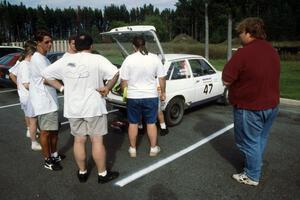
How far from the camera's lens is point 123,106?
666 cm

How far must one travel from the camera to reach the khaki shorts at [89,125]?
398cm

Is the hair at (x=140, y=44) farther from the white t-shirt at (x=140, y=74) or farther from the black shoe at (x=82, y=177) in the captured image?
the black shoe at (x=82, y=177)

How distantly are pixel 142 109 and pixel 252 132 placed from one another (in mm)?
1723

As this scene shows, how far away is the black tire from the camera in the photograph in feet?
21.8

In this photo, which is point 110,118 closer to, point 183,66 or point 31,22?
point 183,66

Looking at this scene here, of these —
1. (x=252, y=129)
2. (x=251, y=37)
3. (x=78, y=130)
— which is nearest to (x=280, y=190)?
(x=252, y=129)

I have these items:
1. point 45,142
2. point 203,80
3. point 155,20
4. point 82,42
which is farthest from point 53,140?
point 155,20

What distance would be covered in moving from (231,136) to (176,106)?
132 cm

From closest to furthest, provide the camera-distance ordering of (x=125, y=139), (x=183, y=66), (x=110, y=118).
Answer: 1. (x=125, y=139)
2. (x=183, y=66)
3. (x=110, y=118)

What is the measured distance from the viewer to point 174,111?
271 inches

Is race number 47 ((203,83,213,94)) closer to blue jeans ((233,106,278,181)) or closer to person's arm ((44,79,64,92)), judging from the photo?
blue jeans ((233,106,278,181))

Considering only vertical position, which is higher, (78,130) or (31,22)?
(31,22)

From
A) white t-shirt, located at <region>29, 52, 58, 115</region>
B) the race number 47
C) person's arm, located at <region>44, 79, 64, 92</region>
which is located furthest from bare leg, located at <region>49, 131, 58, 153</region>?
the race number 47

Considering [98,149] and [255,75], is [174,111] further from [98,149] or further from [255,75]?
[255,75]
